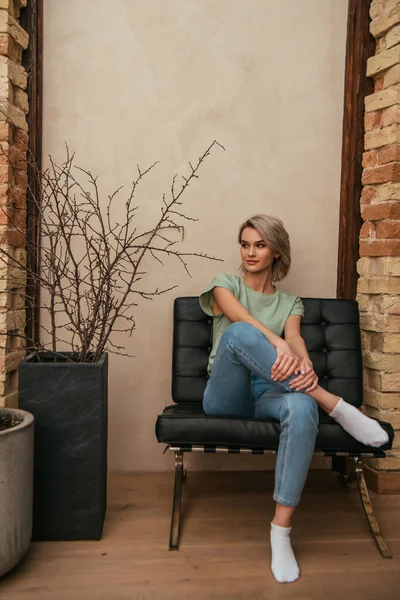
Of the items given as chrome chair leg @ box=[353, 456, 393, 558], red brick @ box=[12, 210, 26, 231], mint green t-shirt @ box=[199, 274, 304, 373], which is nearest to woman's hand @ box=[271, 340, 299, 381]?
mint green t-shirt @ box=[199, 274, 304, 373]

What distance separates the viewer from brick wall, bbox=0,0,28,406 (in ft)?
7.63

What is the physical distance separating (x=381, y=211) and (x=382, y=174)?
0.57 feet

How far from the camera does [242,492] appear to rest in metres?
2.60

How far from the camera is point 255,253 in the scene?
243 cm

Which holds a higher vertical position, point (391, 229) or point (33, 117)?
point (33, 117)

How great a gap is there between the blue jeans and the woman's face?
16.9 inches

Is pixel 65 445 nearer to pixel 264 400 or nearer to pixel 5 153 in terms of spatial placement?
pixel 264 400

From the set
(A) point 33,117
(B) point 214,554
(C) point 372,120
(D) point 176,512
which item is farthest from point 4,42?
(B) point 214,554

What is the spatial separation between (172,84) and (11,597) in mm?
2296

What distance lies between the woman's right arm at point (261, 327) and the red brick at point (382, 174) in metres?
0.94

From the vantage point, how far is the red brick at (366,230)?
2.68 m

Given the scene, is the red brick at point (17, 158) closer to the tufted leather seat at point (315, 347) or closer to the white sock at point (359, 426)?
the tufted leather seat at point (315, 347)

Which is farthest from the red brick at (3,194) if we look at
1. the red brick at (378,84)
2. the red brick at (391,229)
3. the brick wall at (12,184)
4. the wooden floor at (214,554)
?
the red brick at (378,84)

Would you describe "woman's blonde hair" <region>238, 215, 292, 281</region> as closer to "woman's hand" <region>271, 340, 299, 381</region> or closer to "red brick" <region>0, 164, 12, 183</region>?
"woman's hand" <region>271, 340, 299, 381</region>
